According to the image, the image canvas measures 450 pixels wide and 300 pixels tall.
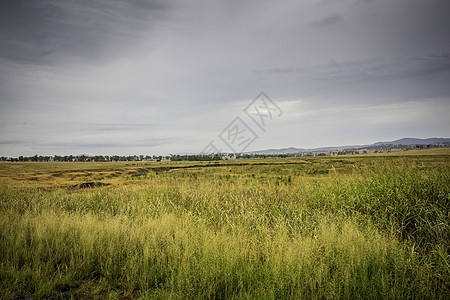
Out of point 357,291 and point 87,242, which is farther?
point 87,242

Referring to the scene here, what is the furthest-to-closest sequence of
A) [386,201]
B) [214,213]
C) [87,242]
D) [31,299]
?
[214,213], [386,201], [87,242], [31,299]

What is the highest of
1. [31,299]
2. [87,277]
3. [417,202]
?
[417,202]

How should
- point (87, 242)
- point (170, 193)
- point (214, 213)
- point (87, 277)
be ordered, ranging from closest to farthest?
point (87, 277)
point (87, 242)
point (214, 213)
point (170, 193)

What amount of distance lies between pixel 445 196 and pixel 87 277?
9708mm

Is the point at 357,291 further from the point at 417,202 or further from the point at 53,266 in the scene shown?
the point at 53,266

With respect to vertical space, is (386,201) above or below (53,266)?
above

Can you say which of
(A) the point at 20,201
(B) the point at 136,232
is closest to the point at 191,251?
(B) the point at 136,232

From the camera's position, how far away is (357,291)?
303 cm

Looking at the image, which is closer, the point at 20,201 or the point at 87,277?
the point at 87,277

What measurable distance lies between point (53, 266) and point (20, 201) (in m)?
10.1

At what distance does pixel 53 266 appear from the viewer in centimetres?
407

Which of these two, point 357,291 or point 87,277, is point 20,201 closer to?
point 87,277

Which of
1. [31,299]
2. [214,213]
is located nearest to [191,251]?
[31,299]

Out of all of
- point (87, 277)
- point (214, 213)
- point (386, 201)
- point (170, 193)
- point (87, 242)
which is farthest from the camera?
point (170, 193)
